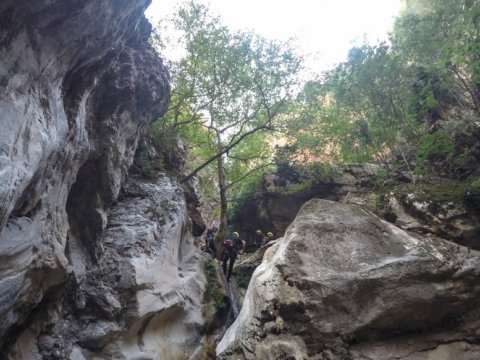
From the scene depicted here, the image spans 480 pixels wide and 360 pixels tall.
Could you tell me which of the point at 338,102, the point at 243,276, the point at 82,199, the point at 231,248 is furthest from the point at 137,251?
the point at 338,102

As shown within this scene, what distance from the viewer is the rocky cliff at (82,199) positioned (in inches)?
251

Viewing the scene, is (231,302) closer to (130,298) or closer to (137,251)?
(137,251)

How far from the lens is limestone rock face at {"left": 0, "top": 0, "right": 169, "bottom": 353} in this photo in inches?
239

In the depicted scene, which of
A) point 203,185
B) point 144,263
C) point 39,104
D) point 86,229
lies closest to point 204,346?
point 144,263

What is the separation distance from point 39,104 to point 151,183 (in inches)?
331

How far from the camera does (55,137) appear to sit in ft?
24.3

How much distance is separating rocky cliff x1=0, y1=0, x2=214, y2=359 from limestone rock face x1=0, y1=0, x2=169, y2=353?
3 centimetres

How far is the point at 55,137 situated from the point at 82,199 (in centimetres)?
403

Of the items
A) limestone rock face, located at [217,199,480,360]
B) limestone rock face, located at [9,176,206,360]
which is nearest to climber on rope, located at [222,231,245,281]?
limestone rock face, located at [9,176,206,360]

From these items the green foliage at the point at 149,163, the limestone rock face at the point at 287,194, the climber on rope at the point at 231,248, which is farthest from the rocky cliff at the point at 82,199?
the limestone rock face at the point at 287,194

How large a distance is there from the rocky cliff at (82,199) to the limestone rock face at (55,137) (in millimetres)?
29

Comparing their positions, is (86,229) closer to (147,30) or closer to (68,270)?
(68,270)

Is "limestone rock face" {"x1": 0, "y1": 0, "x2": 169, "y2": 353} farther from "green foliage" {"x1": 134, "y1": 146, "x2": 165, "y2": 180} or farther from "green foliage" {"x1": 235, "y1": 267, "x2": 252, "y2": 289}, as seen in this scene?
"green foliage" {"x1": 235, "y1": 267, "x2": 252, "y2": 289}

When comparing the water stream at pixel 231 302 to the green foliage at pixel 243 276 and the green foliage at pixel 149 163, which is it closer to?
the green foliage at pixel 243 276
